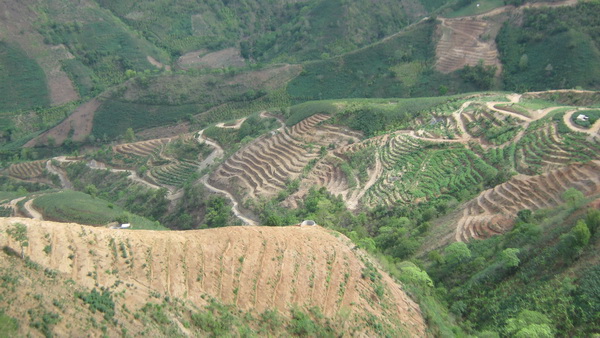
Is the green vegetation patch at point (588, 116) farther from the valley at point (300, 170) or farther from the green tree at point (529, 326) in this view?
the green tree at point (529, 326)

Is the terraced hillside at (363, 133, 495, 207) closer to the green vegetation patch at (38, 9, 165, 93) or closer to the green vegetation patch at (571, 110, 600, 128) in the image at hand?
the green vegetation patch at (571, 110, 600, 128)

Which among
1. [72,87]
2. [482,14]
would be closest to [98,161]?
[72,87]

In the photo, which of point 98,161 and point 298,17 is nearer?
point 98,161

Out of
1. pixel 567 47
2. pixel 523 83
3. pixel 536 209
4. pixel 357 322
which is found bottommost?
pixel 523 83

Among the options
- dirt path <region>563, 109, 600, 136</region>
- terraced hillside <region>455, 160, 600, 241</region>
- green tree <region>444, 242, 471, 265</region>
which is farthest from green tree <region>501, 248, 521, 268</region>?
dirt path <region>563, 109, 600, 136</region>

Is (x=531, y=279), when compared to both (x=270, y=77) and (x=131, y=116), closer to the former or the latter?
(x=270, y=77)

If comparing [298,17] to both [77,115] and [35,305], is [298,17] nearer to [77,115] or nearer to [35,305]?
[77,115]
